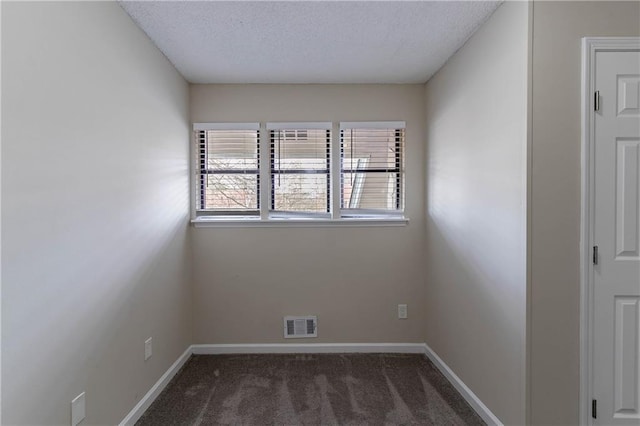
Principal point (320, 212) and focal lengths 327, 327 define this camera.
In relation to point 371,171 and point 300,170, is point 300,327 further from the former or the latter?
point 371,171

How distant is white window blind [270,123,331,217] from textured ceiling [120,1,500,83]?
1.74ft

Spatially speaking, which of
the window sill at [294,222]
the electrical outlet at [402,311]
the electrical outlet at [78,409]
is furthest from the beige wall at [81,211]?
the electrical outlet at [402,311]

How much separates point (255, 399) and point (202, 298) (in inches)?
44.1

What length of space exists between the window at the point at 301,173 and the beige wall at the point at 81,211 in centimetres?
64

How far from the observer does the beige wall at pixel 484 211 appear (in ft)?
5.97

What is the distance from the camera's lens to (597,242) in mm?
1732

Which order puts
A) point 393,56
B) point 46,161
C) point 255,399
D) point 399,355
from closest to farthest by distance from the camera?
point 46,161
point 255,399
point 393,56
point 399,355

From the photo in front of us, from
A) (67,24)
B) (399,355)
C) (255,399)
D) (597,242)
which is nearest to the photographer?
(67,24)

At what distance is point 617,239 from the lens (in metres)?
1.72

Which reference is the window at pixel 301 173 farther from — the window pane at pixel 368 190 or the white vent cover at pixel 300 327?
the white vent cover at pixel 300 327

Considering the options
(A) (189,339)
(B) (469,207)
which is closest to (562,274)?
(B) (469,207)

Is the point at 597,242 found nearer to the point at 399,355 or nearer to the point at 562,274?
the point at 562,274

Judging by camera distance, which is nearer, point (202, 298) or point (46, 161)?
point (46, 161)

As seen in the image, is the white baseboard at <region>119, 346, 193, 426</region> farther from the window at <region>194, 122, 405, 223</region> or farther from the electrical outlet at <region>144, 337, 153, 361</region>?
the window at <region>194, 122, 405, 223</region>
